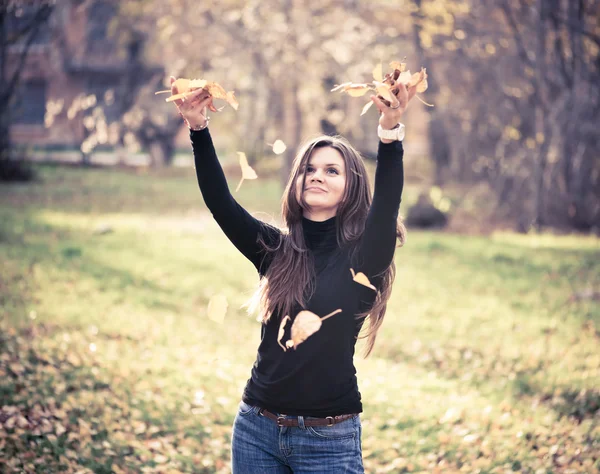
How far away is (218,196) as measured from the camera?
2748 mm

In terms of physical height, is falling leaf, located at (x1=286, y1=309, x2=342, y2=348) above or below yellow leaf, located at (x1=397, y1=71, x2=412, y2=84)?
below

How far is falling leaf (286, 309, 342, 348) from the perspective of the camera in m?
2.54

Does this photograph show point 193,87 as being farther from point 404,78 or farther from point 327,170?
point 404,78

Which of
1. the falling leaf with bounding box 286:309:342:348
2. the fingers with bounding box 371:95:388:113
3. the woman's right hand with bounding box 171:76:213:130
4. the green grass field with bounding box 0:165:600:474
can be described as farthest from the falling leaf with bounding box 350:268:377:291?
the green grass field with bounding box 0:165:600:474

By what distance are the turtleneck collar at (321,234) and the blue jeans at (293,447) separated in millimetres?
659

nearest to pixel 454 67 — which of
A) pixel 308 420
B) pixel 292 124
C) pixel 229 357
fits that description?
pixel 292 124

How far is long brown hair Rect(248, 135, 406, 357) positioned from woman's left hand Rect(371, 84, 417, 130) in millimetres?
380

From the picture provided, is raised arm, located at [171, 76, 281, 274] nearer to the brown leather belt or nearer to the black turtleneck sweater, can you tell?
the black turtleneck sweater

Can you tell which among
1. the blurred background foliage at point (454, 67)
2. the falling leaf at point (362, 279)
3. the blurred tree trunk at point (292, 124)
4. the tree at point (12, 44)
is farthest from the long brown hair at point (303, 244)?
the blurred tree trunk at point (292, 124)

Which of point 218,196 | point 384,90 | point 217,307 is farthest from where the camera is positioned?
point 217,307

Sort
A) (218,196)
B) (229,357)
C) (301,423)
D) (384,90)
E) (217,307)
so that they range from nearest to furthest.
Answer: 1. (384,90)
2. (301,423)
3. (218,196)
4. (217,307)
5. (229,357)

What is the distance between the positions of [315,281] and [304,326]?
22 centimetres

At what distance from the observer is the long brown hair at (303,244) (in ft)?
8.84

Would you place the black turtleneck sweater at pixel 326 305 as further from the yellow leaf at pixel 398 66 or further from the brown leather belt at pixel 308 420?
the yellow leaf at pixel 398 66
